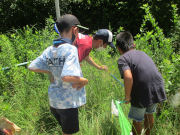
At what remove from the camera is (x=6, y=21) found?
6824mm

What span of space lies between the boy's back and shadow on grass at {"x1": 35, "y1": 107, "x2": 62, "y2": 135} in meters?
1.12

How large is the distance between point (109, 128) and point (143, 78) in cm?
76

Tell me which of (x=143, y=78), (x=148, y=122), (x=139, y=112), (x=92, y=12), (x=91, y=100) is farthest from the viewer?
(x=92, y=12)

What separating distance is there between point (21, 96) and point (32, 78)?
0.41 metres

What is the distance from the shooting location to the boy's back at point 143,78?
1684 mm

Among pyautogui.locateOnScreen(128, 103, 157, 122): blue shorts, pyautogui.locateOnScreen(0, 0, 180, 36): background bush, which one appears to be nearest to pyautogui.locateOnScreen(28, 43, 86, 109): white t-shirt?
pyautogui.locateOnScreen(128, 103, 157, 122): blue shorts

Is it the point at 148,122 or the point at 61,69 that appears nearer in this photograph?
the point at 61,69

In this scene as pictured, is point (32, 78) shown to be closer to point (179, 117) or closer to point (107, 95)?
point (107, 95)

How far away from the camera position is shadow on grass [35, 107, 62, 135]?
2.08 meters

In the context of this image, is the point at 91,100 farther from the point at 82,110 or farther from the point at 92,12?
the point at 92,12

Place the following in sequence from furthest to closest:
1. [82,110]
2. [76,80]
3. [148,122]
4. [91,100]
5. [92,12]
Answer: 1. [92,12]
2. [91,100]
3. [82,110]
4. [148,122]
5. [76,80]

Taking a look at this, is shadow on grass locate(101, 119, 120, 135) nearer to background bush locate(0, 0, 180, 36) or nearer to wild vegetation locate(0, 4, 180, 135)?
wild vegetation locate(0, 4, 180, 135)

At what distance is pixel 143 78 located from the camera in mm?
1685

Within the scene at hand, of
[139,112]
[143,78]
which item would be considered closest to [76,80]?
[143,78]
